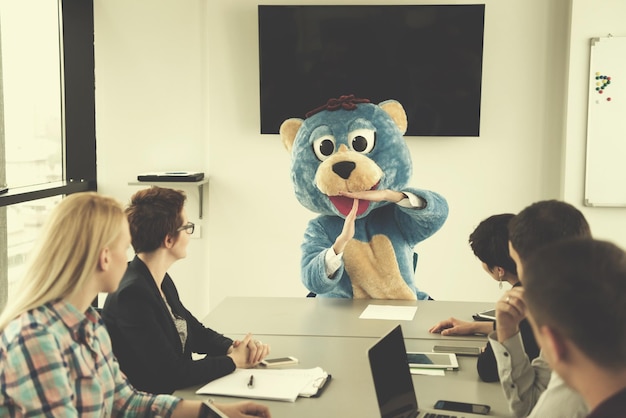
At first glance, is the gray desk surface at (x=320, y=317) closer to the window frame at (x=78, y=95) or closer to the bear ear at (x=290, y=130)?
the bear ear at (x=290, y=130)

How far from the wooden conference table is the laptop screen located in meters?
0.10

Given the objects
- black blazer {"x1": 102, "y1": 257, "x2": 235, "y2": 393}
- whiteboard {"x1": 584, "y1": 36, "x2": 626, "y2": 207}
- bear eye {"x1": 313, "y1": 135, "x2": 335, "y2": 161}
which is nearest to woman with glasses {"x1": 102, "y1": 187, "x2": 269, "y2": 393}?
black blazer {"x1": 102, "y1": 257, "x2": 235, "y2": 393}

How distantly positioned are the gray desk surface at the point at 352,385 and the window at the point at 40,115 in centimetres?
196

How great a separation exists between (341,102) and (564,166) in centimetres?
174

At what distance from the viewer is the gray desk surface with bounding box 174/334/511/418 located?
2.17 m

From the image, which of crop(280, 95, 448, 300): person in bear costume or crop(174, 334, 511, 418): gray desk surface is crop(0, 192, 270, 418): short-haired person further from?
crop(280, 95, 448, 300): person in bear costume

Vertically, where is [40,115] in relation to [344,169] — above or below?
above

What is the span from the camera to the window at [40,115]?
13.8 ft

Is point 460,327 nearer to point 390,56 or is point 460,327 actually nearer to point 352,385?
point 352,385

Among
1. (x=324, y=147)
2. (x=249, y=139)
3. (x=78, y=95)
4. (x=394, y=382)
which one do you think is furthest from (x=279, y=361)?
(x=78, y=95)

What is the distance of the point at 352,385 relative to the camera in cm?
237

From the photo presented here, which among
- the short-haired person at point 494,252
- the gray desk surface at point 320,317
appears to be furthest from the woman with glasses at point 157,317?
the short-haired person at point 494,252

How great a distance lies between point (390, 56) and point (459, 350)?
93.1 inches

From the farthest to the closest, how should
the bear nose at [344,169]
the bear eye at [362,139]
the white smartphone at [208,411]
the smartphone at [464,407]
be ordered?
the bear eye at [362,139], the bear nose at [344,169], the smartphone at [464,407], the white smartphone at [208,411]
